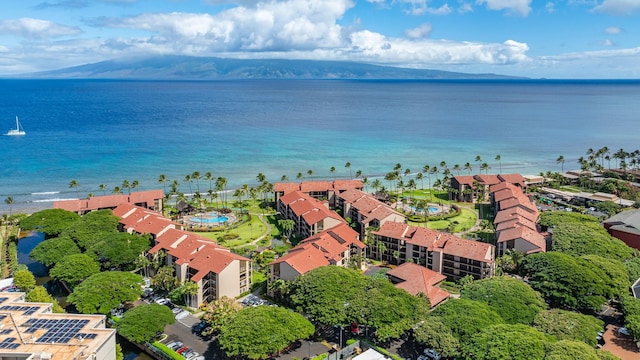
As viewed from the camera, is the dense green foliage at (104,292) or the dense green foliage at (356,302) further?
the dense green foliage at (104,292)

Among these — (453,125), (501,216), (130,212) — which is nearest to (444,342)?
(501,216)

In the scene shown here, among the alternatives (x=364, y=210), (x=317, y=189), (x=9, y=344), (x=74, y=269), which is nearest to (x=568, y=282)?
(x=364, y=210)

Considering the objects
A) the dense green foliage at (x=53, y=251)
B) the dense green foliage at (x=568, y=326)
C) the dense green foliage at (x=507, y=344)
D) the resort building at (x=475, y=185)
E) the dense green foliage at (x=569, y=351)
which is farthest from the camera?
the resort building at (x=475, y=185)

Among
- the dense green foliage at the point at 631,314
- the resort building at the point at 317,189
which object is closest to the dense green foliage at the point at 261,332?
the dense green foliage at the point at 631,314

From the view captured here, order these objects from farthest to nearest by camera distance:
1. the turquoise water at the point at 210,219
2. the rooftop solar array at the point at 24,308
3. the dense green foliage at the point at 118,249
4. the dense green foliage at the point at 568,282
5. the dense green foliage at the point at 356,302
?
the turquoise water at the point at 210,219
the dense green foliage at the point at 118,249
the dense green foliage at the point at 568,282
the dense green foliage at the point at 356,302
the rooftop solar array at the point at 24,308

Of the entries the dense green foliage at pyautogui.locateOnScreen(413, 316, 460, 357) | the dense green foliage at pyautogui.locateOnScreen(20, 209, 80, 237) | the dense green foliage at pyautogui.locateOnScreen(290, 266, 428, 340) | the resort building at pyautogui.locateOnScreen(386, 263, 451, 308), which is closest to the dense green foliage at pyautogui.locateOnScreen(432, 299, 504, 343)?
the dense green foliage at pyautogui.locateOnScreen(413, 316, 460, 357)

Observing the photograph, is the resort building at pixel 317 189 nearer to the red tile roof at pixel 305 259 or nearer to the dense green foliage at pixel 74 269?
the red tile roof at pixel 305 259

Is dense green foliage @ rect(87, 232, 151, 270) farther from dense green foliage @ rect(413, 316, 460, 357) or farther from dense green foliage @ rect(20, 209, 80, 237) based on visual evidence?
dense green foliage @ rect(413, 316, 460, 357)
